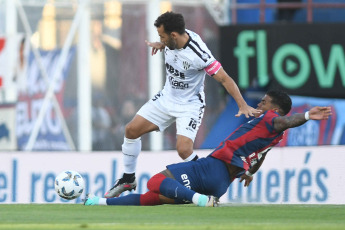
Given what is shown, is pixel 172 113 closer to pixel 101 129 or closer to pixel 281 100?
pixel 281 100

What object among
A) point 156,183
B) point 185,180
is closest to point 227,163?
point 185,180

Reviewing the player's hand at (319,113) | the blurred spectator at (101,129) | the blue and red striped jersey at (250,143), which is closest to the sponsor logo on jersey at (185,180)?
the blue and red striped jersey at (250,143)

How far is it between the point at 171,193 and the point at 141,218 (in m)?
1.20

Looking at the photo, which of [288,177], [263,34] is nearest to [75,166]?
[288,177]

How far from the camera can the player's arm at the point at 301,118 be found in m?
10.2

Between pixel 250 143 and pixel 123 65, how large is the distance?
7969 mm

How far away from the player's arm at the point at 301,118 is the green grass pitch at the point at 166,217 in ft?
2.84

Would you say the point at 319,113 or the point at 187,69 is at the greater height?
the point at 187,69

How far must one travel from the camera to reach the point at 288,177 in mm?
14195

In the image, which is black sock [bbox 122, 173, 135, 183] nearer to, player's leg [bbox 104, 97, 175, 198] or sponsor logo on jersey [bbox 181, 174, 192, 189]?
player's leg [bbox 104, 97, 175, 198]

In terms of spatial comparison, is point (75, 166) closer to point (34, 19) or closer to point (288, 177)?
point (288, 177)

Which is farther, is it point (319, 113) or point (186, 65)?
point (186, 65)

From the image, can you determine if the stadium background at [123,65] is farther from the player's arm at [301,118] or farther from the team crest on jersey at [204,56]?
the player's arm at [301,118]

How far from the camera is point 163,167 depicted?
47.9 ft
